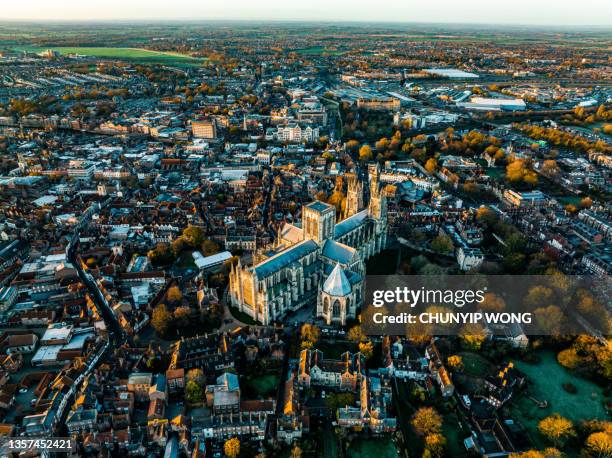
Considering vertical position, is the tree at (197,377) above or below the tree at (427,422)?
above

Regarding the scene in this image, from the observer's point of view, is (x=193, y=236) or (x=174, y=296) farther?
(x=193, y=236)

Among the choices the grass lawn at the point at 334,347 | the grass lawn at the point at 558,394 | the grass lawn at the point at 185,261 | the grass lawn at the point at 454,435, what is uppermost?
the grass lawn at the point at 185,261

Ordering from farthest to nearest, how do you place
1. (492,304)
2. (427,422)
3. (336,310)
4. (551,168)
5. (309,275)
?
1. (551,168)
2. (309,275)
3. (492,304)
4. (336,310)
5. (427,422)

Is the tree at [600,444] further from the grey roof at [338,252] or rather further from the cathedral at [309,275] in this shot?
the grey roof at [338,252]

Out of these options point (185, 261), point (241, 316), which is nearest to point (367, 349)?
point (241, 316)

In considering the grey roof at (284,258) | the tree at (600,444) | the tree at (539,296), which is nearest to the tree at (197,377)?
the grey roof at (284,258)

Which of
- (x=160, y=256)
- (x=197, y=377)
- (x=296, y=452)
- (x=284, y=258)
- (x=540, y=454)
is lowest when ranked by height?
(x=296, y=452)

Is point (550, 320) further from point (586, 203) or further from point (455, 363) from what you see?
point (586, 203)

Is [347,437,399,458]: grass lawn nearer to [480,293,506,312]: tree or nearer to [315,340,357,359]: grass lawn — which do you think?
[315,340,357,359]: grass lawn
